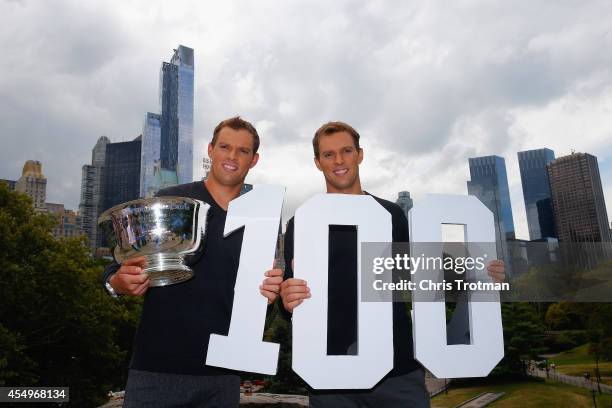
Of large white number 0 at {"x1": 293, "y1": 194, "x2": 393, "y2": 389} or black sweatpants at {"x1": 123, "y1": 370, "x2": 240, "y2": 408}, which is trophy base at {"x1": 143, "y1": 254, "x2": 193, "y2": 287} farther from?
large white number 0 at {"x1": 293, "y1": 194, "x2": 393, "y2": 389}

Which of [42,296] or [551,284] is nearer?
[42,296]

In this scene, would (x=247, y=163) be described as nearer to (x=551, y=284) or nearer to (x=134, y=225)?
(x=134, y=225)

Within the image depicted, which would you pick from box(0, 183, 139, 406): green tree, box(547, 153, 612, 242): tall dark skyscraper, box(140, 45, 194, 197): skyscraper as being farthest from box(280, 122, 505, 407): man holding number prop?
box(547, 153, 612, 242): tall dark skyscraper

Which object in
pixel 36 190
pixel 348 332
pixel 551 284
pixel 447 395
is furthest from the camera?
pixel 36 190

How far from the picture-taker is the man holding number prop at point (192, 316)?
10.7 feet

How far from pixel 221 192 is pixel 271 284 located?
1028 millimetres

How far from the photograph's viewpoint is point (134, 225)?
3229mm

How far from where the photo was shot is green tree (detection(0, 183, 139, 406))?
17.0 metres

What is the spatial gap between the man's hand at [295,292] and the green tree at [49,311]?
15.4 m

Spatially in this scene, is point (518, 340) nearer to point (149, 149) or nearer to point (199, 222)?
point (199, 222)

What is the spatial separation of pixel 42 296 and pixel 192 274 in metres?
19.1

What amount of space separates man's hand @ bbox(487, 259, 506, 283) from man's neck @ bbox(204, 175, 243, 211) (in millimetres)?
2365

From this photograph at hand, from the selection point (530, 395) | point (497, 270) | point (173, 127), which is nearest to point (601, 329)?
point (530, 395)

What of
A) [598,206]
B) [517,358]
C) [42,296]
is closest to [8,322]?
[42,296]
